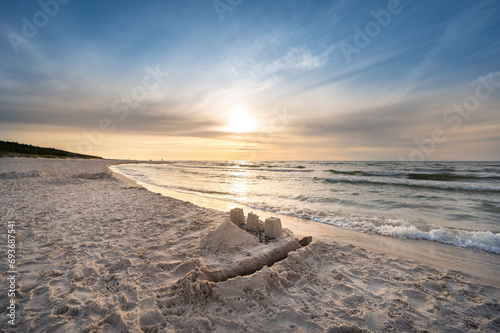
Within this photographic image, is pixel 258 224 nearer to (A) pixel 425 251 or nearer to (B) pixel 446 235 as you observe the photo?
(A) pixel 425 251

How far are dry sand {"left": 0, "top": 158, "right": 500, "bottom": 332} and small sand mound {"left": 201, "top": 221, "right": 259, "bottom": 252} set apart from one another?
25mm

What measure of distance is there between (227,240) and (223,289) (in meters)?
1.18

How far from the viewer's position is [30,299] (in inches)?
103

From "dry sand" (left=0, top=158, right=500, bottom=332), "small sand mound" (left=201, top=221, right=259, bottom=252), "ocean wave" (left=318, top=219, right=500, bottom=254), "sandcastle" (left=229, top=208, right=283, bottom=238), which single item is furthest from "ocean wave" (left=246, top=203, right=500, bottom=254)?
"small sand mound" (left=201, top=221, right=259, bottom=252)

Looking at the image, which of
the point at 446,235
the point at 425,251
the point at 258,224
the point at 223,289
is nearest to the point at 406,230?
the point at 446,235

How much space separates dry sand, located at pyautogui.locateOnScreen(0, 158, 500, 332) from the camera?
236 centimetres

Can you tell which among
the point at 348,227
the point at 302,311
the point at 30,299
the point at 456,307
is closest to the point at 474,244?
the point at 348,227

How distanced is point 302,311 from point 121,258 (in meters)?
3.15

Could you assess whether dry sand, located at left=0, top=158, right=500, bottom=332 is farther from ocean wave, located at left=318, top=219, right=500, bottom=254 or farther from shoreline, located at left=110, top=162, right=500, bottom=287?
ocean wave, located at left=318, top=219, right=500, bottom=254

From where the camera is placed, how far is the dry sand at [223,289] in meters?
2.36

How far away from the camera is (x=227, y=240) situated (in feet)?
12.9

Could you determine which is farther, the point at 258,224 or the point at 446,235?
the point at 446,235

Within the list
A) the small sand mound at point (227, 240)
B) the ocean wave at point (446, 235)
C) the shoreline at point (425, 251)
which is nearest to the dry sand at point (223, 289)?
the small sand mound at point (227, 240)

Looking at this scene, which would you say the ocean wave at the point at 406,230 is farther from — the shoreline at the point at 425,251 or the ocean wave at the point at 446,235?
the shoreline at the point at 425,251
